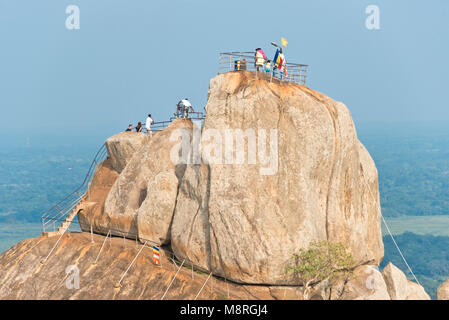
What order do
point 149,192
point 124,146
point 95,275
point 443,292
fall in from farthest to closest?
point 124,146, point 149,192, point 95,275, point 443,292

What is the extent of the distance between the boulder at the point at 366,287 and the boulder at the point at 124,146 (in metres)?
26.9

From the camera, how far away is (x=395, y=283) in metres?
54.3

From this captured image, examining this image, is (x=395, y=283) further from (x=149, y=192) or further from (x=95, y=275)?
(x=95, y=275)

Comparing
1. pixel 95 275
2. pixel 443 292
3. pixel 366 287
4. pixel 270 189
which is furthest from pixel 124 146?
pixel 443 292

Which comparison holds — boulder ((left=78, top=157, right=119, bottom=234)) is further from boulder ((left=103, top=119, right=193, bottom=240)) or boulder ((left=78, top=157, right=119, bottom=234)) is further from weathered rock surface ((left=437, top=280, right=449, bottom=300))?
weathered rock surface ((left=437, top=280, right=449, bottom=300))

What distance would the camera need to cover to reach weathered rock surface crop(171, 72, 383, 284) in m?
51.9

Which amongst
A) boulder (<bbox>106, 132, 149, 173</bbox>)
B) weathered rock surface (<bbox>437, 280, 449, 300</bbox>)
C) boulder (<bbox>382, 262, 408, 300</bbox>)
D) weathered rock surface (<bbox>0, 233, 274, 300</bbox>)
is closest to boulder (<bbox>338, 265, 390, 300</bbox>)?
boulder (<bbox>382, 262, 408, 300</bbox>)

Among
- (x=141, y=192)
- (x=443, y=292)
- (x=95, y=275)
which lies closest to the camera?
(x=443, y=292)

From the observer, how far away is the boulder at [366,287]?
2056 inches

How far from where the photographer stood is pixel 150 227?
62.8 m

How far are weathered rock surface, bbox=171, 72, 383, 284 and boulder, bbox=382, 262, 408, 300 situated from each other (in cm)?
391

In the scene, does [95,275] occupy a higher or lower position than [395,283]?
lower

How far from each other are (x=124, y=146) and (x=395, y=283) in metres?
31.7

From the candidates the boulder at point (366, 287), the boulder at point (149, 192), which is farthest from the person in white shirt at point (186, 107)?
the boulder at point (366, 287)
